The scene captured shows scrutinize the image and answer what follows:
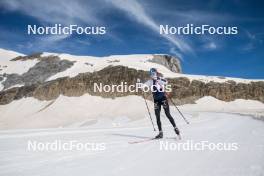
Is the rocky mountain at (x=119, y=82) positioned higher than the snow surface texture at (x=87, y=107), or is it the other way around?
the rocky mountain at (x=119, y=82)

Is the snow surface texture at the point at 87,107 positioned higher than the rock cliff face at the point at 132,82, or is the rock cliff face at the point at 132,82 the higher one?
the rock cliff face at the point at 132,82

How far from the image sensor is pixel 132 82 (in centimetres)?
6216

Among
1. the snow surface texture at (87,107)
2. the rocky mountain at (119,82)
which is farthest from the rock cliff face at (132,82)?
the snow surface texture at (87,107)

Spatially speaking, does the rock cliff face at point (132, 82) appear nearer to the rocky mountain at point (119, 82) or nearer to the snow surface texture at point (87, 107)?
the rocky mountain at point (119, 82)

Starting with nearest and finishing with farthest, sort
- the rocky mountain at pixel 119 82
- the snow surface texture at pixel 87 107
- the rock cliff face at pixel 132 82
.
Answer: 1. the snow surface texture at pixel 87 107
2. the rock cliff face at pixel 132 82
3. the rocky mountain at pixel 119 82

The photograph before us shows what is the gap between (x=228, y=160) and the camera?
20.0 ft

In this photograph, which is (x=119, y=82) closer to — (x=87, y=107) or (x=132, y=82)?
(x=132, y=82)

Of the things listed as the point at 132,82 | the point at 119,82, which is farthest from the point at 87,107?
the point at 132,82

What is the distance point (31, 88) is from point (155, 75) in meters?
59.9

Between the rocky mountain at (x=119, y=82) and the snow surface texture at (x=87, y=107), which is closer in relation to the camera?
the snow surface texture at (x=87, y=107)

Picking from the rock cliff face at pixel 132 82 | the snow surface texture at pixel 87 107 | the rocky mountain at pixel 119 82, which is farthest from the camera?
the rocky mountain at pixel 119 82

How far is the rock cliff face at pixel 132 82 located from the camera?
61.4 metres

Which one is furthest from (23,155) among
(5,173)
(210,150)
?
(210,150)

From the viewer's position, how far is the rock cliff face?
61.4 meters
